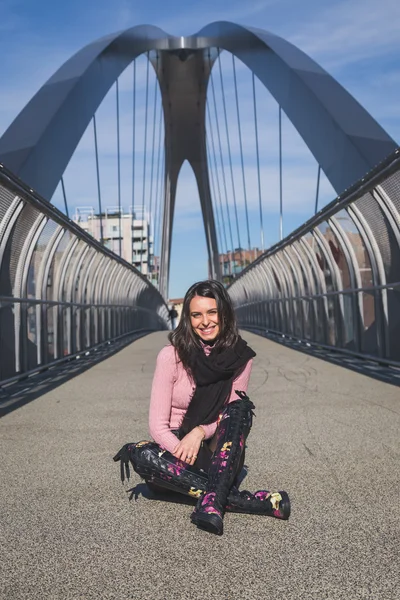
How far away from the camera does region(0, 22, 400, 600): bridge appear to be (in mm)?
2297

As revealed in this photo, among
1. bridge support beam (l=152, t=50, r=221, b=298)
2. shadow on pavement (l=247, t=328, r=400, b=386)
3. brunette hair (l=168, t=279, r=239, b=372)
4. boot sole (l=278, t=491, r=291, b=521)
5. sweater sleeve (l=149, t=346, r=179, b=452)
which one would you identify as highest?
→ bridge support beam (l=152, t=50, r=221, b=298)

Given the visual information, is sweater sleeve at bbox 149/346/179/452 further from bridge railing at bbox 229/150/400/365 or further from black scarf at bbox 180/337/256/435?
bridge railing at bbox 229/150/400/365

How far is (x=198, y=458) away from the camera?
2959 mm

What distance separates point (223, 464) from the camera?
9.11 feet

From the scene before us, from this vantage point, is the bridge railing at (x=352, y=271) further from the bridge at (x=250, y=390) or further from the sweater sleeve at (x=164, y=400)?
the sweater sleeve at (x=164, y=400)

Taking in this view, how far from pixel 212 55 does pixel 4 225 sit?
91.8 ft

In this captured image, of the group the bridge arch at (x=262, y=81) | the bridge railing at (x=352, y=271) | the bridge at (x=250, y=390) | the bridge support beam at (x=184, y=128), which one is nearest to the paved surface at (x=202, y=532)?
the bridge at (x=250, y=390)

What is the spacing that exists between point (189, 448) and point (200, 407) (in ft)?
0.63

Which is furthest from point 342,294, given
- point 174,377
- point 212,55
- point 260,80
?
point 212,55

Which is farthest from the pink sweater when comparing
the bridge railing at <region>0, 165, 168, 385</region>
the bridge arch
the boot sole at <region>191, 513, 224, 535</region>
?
the bridge arch

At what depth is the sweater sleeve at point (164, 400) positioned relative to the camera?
2.94 metres

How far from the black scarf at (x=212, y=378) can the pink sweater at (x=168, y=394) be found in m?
0.03

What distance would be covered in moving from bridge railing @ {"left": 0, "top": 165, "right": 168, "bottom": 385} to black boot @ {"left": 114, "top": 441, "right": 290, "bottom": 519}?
3.53 m

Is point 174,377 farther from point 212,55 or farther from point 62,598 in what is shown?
point 212,55
